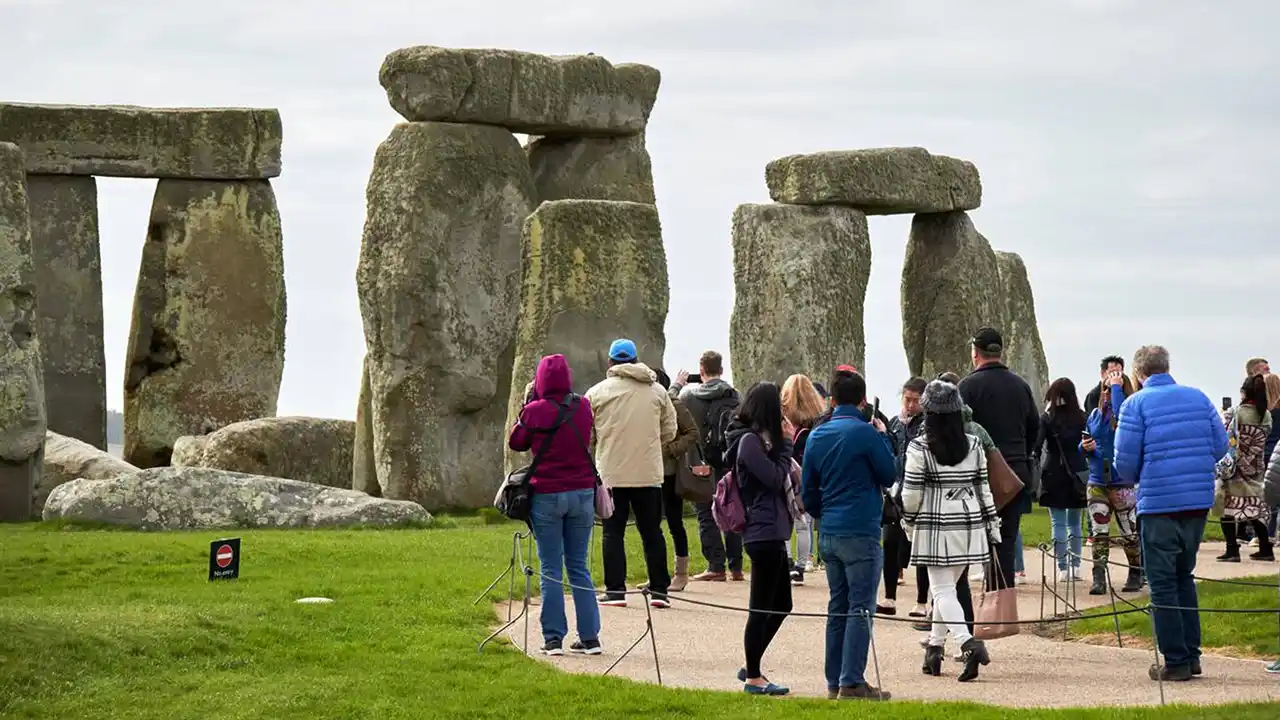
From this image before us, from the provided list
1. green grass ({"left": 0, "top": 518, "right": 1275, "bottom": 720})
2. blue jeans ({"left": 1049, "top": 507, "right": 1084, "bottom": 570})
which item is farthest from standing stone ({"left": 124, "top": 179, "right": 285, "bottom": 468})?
blue jeans ({"left": 1049, "top": 507, "right": 1084, "bottom": 570})

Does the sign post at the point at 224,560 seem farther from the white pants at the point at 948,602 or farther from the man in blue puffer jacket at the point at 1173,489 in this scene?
the man in blue puffer jacket at the point at 1173,489

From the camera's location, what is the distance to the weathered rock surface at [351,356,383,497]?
1014 inches

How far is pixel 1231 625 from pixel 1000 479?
2261 millimetres

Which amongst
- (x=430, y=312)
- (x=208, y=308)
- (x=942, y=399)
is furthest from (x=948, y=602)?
(x=208, y=308)

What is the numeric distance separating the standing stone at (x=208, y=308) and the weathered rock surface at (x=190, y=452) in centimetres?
339

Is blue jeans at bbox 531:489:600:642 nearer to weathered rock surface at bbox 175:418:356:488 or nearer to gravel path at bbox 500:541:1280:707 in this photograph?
gravel path at bbox 500:541:1280:707

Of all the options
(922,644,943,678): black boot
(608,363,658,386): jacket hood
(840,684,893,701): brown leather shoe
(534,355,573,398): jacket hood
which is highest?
(608,363,658,386): jacket hood

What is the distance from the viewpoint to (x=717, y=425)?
54.1 feet

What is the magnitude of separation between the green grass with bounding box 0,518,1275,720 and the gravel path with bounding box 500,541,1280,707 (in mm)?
432

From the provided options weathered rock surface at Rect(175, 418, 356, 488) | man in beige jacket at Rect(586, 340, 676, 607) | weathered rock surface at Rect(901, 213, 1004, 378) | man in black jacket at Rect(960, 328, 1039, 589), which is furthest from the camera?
weathered rock surface at Rect(901, 213, 1004, 378)

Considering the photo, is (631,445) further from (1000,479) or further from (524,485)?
(1000,479)

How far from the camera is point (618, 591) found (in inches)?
615

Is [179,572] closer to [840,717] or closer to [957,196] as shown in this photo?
[840,717]

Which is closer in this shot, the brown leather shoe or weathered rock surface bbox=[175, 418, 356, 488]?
the brown leather shoe
